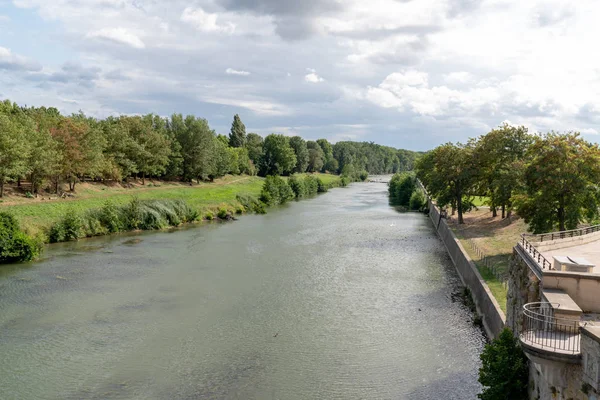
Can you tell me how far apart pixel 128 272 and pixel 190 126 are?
49.7 meters

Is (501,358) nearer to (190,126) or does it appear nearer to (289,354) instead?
(289,354)

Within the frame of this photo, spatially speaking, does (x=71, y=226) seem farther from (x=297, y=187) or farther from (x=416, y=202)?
(x=297, y=187)

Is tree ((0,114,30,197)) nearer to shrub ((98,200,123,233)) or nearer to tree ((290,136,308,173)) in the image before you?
shrub ((98,200,123,233))

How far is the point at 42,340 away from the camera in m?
19.7

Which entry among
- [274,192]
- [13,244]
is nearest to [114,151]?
[274,192]

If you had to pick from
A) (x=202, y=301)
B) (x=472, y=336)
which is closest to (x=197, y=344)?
(x=202, y=301)

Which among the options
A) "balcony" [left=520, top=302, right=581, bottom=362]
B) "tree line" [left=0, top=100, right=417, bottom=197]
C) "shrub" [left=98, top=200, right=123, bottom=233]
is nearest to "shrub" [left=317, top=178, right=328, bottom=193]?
"tree line" [left=0, top=100, right=417, bottom=197]

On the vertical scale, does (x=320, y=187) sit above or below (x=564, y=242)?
below

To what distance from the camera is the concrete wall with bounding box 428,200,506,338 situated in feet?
62.5

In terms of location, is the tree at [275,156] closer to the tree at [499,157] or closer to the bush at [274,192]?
the bush at [274,192]

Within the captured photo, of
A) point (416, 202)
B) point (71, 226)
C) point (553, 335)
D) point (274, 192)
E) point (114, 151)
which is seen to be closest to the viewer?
point (553, 335)

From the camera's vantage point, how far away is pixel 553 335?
11602 mm

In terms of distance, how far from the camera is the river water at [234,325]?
53.8 feet

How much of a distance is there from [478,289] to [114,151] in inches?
2009
